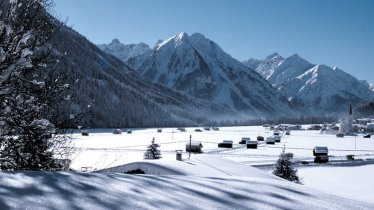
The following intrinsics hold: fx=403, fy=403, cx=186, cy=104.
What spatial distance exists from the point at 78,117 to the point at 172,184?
6.01 m

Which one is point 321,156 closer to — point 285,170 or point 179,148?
point 179,148

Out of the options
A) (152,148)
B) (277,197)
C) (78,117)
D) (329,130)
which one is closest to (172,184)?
(277,197)

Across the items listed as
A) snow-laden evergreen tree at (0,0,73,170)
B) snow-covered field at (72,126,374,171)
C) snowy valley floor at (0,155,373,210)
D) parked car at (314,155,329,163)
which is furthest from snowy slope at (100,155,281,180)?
parked car at (314,155,329,163)

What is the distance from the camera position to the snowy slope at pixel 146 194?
421cm

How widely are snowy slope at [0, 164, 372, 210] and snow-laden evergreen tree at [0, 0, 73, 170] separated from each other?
319 cm

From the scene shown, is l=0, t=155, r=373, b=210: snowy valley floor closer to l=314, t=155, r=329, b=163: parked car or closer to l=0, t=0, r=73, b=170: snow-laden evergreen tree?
l=0, t=0, r=73, b=170: snow-laden evergreen tree

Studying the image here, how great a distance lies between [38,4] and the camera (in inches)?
406

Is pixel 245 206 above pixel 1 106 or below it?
below

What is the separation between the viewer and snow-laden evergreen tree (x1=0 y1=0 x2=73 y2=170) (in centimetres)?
761

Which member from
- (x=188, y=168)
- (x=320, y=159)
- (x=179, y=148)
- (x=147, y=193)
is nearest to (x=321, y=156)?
(x=320, y=159)

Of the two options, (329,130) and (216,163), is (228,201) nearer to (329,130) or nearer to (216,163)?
(216,163)

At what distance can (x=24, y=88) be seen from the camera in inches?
350

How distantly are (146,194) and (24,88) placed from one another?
A: 17.3 ft

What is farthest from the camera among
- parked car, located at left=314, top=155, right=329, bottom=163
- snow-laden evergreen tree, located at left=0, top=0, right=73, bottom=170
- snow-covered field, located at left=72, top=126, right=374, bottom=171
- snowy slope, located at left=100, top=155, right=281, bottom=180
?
parked car, located at left=314, top=155, right=329, bottom=163
